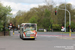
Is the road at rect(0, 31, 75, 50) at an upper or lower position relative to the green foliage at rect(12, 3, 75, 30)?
lower

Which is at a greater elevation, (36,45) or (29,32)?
(29,32)


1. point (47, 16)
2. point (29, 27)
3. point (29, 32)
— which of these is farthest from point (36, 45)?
point (47, 16)

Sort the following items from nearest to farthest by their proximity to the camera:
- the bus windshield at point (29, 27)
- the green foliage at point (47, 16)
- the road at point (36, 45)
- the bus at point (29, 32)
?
the road at point (36, 45), the bus at point (29, 32), the bus windshield at point (29, 27), the green foliage at point (47, 16)

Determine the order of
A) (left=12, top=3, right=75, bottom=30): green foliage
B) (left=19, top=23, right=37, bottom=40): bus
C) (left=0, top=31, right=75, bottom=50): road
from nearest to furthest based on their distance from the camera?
(left=0, top=31, right=75, bottom=50): road → (left=19, top=23, right=37, bottom=40): bus → (left=12, top=3, right=75, bottom=30): green foliage

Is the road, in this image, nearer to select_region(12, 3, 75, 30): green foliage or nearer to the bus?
the bus

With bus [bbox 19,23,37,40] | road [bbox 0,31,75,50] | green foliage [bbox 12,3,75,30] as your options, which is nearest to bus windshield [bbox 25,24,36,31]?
bus [bbox 19,23,37,40]

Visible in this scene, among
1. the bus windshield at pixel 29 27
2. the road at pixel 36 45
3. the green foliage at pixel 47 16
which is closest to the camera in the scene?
the road at pixel 36 45

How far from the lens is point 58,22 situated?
261 feet

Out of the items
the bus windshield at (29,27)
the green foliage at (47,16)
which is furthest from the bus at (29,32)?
the green foliage at (47,16)

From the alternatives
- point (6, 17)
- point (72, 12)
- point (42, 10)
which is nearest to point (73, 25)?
point (72, 12)

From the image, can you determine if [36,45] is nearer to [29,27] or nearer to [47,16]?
[29,27]

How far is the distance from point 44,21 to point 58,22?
32.6ft

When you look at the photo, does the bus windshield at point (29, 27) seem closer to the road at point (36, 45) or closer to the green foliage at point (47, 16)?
the road at point (36, 45)

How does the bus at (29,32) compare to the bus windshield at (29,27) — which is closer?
the bus at (29,32)
